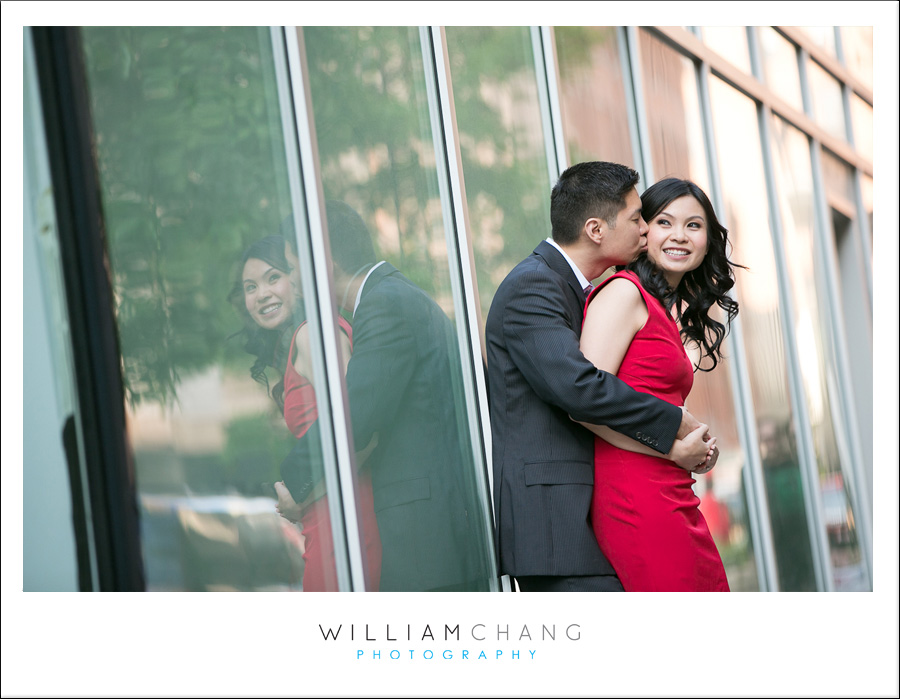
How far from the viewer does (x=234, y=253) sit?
2357 millimetres

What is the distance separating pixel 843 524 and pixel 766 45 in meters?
2.83

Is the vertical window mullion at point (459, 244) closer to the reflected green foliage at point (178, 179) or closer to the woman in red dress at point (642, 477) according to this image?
the woman in red dress at point (642, 477)

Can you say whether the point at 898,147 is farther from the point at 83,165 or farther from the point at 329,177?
the point at 83,165

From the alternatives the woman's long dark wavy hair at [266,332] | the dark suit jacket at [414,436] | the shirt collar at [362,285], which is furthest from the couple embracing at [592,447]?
the woman's long dark wavy hair at [266,332]

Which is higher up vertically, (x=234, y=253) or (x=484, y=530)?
(x=234, y=253)

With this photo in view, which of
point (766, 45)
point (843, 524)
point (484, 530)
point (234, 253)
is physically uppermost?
point (766, 45)

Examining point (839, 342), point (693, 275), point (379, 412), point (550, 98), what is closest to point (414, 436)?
point (379, 412)

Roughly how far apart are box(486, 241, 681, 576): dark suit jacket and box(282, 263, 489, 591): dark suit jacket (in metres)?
0.28

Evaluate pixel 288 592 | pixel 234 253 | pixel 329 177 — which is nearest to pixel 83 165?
pixel 234 253

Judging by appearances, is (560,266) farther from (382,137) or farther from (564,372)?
(382,137)

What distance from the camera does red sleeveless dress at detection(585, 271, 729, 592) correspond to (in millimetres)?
2494

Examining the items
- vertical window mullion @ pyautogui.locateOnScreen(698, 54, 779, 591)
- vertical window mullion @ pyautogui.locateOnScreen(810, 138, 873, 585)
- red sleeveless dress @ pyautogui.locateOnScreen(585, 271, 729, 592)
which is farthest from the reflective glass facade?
vertical window mullion @ pyautogui.locateOnScreen(810, 138, 873, 585)

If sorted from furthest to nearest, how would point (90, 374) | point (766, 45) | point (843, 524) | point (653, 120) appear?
point (843, 524) → point (766, 45) → point (653, 120) → point (90, 374)

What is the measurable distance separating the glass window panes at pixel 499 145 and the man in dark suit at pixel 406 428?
1.55 ft
